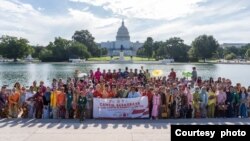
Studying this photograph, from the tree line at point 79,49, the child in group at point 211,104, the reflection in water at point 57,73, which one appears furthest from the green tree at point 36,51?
the child in group at point 211,104

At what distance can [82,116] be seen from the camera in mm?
14859

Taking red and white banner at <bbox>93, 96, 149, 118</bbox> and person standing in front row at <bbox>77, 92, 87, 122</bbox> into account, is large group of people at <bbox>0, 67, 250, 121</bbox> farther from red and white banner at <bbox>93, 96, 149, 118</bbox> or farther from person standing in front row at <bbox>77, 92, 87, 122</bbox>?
red and white banner at <bbox>93, 96, 149, 118</bbox>

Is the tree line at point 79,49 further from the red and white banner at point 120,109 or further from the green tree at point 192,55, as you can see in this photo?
the red and white banner at point 120,109

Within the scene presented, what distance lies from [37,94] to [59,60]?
106 metres

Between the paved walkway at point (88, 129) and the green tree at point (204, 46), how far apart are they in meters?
106

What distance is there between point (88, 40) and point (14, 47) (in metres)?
31.5

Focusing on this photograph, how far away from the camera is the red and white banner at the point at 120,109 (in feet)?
50.6

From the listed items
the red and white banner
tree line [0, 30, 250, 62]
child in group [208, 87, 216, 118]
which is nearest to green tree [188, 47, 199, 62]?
tree line [0, 30, 250, 62]

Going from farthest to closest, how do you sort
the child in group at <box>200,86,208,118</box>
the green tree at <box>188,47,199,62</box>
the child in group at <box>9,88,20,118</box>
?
the green tree at <box>188,47,199,62</box> < the child in group at <box>200,86,208,118</box> < the child in group at <box>9,88,20,118</box>

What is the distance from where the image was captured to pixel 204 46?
4688 inches

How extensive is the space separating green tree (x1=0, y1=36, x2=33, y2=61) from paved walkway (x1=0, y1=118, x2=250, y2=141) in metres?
117

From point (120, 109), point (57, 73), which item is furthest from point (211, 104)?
point (57, 73)

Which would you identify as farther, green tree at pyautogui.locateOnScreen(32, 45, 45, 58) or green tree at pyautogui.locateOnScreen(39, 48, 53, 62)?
green tree at pyautogui.locateOnScreen(32, 45, 45, 58)

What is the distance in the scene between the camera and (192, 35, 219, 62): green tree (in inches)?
4688
